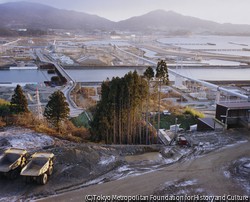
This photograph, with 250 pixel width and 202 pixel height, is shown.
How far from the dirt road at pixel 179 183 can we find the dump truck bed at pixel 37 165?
0.88 feet

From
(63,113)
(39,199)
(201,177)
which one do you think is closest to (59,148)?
(39,199)

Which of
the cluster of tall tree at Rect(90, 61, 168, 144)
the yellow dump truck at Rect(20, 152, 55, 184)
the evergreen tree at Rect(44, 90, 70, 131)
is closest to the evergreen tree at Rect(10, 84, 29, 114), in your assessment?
the evergreen tree at Rect(44, 90, 70, 131)

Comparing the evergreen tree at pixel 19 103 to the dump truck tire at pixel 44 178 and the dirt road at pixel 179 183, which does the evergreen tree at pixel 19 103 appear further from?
the dirt road at pixel 179 183

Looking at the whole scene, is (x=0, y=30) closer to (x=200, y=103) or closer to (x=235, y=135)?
(x=200, y=103)

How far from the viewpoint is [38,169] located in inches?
77.7

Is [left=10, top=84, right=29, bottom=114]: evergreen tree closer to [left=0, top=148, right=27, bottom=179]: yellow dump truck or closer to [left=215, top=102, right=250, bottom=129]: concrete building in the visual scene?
[left=0, top=148, right=27, bottom=179]: yellow dump truck

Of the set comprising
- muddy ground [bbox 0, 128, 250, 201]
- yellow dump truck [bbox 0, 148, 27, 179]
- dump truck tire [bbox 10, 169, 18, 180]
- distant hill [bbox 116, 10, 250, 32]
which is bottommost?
muddy ground [bbox 0, 128, 250, 201]

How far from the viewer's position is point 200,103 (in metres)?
7.88

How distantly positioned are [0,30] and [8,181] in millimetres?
43251

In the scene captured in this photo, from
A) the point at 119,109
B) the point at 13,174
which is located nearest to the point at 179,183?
the point at 13,174

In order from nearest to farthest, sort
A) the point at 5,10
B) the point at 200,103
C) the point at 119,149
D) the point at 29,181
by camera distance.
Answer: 1. the point at 29,181
2. the point at 119,149
3. the point at 200,103
4. the point at 5,10

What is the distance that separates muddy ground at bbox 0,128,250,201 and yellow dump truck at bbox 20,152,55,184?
0.17ft

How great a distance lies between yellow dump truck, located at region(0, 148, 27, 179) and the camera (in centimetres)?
198

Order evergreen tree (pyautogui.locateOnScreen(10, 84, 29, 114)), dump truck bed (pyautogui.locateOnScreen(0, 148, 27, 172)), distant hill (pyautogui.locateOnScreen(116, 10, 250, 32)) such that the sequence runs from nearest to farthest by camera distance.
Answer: dump truck bed (pyautogui.locateOnScreen(0, 148, 27, 172)) < evergreen tree (pyautogui.locateOnScreen(10, 84, 29, 114)) < distant hill (pyautogui.locateOnScreen(116, 10, 250, 32))
